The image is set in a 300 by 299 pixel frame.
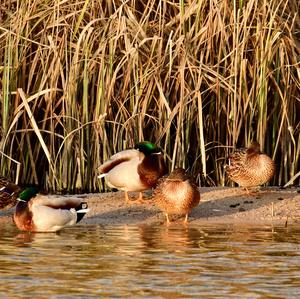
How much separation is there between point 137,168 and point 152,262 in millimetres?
3614

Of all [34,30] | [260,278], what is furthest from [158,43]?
[260,278]

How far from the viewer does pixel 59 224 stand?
10.7m

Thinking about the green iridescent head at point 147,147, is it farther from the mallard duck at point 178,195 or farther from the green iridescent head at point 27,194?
the green iridescent head at point 27,194

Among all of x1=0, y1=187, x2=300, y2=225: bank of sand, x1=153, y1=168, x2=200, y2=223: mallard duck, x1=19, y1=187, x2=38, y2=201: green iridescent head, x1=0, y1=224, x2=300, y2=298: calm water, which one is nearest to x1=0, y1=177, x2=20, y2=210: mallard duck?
x1=0, y1=187, x2=300, y2=225: bank of sand

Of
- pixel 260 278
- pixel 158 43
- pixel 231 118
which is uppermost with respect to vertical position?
pixel 158 43

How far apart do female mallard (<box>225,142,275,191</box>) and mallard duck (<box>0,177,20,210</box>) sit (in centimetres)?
213

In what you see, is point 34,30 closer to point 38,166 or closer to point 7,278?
point 38,166

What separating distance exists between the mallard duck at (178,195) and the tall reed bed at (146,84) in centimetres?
108

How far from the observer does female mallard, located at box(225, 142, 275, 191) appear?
1219cm

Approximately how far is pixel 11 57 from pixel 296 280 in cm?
598

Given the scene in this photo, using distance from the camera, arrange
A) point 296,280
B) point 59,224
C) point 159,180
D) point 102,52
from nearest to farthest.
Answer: point 296,280, point 59,224, point 159,180, point 102,52

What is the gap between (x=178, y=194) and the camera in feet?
36.9

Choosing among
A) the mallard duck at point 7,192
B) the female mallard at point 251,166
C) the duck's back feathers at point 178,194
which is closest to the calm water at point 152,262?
the duck's back feathers at point 178,194

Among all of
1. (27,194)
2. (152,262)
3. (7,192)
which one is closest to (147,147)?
(7,192)
